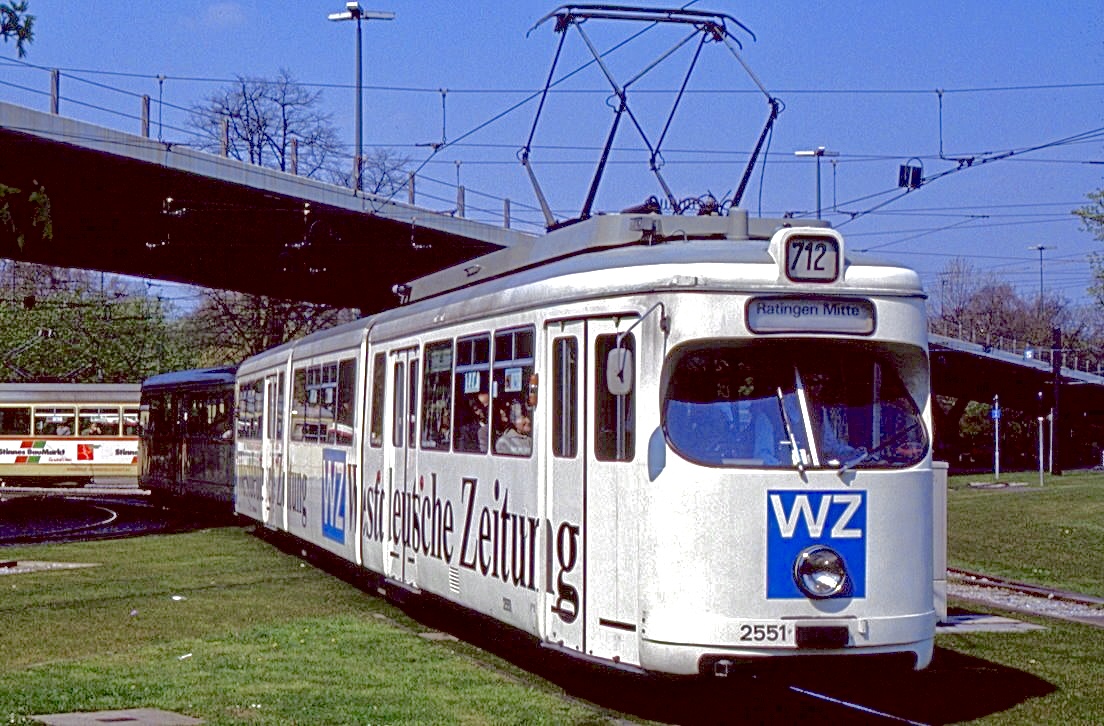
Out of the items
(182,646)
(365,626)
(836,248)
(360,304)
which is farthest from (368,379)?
(360,304)

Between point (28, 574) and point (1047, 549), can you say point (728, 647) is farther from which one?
point (1047, 549)

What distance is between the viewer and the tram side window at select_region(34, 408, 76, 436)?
53000mm

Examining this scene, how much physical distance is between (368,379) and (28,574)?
243 inches

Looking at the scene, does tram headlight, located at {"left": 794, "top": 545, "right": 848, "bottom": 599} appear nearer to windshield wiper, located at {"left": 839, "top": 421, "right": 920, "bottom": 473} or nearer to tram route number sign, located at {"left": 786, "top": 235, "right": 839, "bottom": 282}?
windshield wiper, located at {"left": 839, "top": 421, "right": 920, "bottom": 473}

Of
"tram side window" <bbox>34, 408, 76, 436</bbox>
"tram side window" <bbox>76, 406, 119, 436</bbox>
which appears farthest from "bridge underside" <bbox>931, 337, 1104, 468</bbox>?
"tram side window" <bbox>34, 408, 76, 436</bbox>

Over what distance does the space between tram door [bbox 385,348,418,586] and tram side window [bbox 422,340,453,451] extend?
40 centimetres

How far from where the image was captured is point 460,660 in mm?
12992

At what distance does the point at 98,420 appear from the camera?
177 ft

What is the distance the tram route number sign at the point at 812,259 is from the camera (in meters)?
10.7

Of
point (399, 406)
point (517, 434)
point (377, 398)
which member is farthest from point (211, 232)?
point (517, 434)

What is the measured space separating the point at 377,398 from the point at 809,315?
7244 millimetres

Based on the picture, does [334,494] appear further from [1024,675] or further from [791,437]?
[791,437]

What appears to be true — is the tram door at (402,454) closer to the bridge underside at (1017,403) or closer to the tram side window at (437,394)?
the tram side window at (437,394)

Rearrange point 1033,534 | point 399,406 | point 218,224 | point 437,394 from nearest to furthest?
point 437,394 < point 399,406 < point 1033,534 < point 218,224
